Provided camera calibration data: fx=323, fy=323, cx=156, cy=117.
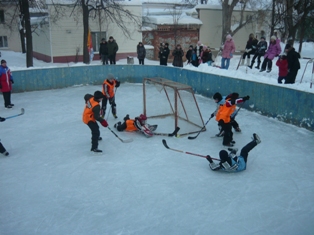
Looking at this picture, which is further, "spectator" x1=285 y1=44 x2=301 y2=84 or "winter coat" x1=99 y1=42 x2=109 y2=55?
"winter coat" x1=99 y1=42 x2=109 y2=55

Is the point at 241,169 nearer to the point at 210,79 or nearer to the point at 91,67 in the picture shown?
the point at 210,79

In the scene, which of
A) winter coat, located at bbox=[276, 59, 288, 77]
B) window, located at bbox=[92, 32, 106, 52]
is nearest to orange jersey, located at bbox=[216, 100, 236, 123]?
winter coat, located at bbox=[276, 59, 288, 77]

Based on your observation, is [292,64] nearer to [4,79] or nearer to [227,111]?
[227,111]

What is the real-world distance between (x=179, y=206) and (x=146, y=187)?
65 centimetres

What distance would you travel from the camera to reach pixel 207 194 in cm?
426

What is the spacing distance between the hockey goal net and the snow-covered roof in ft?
32.3

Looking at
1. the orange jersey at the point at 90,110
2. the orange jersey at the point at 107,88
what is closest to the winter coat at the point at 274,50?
the orange jersey at the point at 107,88

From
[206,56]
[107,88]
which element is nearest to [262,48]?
[206,56]

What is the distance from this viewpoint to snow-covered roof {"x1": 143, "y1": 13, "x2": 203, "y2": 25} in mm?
18625

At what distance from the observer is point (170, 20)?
18812 mm

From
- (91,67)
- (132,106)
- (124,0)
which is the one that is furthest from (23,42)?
(132,106)

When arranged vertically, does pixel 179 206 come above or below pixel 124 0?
below

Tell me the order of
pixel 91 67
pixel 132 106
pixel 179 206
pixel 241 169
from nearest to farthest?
pixel 179 206, pixel 241 169, pixel 132 106, pixel 91 67

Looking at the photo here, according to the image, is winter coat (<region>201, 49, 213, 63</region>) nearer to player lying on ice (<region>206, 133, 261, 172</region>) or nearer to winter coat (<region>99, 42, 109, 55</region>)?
winter coat (<region>99, 42, 109, 55</region>)
